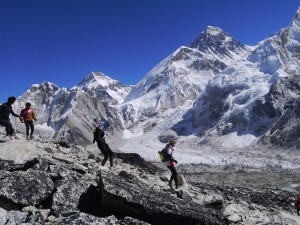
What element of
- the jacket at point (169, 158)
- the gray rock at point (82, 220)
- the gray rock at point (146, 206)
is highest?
the jacket at point (169, 158)

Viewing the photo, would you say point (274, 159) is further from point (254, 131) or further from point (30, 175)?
point (30, 175)

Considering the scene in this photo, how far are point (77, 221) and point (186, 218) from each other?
2826mm

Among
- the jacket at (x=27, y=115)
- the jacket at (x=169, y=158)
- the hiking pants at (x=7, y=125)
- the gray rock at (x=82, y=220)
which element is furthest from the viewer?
the jacket at (x=27, y=115)

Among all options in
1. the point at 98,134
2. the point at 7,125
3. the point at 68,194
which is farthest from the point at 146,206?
the point at 7,125

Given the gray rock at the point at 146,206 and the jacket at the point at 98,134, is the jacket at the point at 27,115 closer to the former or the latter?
the jacket at the point at 98,134

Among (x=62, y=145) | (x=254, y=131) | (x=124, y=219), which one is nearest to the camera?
(x=124, y=219)

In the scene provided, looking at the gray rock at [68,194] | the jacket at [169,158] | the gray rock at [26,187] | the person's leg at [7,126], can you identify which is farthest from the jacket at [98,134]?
the gray rock at [26,187]

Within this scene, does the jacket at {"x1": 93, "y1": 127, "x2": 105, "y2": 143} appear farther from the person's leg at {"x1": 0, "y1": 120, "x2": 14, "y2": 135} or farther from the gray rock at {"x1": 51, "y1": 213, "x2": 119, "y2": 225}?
the gray rock at {"x1": 51, "y1": 213, "x2": 119, "y2": 225}

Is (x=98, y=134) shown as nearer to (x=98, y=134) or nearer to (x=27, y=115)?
(x=98, y=134)

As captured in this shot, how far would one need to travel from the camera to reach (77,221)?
8922mm

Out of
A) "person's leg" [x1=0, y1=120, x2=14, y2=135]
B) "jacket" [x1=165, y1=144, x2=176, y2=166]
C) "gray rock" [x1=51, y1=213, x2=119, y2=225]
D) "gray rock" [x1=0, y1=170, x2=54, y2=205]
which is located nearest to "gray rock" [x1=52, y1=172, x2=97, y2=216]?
"gray rock" [x1=0, y1=170, x2=54, y2=205]

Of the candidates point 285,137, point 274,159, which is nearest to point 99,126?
point 274,159

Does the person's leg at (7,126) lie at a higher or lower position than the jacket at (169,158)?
higher

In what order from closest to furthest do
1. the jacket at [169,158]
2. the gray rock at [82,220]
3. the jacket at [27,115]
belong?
1. the gray rock at [82,220]
2. the jacket at [169,158]
3. the jacket at [27,115]
